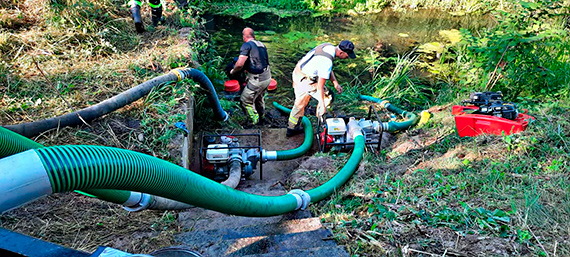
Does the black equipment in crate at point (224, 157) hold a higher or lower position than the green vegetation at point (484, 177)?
lower

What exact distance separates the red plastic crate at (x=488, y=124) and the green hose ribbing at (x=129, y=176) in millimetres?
3147

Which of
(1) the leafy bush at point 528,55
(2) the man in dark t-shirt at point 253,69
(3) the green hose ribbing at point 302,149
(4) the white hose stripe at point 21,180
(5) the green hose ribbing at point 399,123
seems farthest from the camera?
(2) the man in dark t-shirt at point 253,69

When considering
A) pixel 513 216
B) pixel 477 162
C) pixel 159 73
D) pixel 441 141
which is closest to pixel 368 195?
pixel 513 216

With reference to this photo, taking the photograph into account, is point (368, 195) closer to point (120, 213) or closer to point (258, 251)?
point (258, 251)

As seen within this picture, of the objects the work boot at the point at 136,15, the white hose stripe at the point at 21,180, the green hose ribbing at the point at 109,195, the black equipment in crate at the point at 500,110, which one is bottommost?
the black equipment in crate at the point at 500,110

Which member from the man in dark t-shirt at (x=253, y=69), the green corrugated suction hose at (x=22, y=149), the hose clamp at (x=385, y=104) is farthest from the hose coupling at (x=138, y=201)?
the hose clamp at (x=385, y=104)

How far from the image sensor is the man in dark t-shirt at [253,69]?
5668 millimetres

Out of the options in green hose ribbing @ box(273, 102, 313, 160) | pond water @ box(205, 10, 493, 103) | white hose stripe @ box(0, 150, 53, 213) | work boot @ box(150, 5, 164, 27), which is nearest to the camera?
white hose stripe @ box(0, 150, 53, 213)

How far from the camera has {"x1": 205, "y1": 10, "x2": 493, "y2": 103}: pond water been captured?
8.55m

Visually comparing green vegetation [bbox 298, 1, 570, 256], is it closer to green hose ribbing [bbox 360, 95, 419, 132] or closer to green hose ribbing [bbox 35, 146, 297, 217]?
green hose ribbing [bbox 360, 95, 419, 132]

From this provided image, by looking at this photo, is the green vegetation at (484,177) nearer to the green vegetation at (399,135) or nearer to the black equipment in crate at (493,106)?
the green vegetation at (399,135)

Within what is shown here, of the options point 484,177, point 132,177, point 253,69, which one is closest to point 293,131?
point 253,69

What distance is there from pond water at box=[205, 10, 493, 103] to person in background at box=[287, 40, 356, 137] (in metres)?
2.00

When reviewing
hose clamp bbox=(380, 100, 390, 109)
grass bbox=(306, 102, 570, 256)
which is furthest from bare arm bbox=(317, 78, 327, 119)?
hose clamp bbox=(380, 100, 390, 109)
